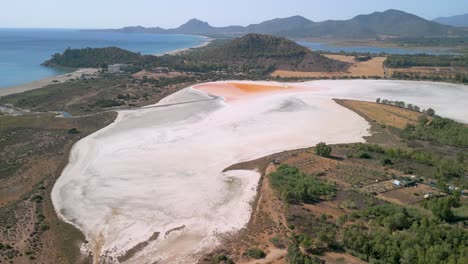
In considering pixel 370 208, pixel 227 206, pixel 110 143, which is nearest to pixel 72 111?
pixel 110 143

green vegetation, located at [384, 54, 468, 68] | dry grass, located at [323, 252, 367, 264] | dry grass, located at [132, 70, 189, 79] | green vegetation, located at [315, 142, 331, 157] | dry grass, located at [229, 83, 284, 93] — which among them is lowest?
dry grass, located at [323, 252, 367, 264]

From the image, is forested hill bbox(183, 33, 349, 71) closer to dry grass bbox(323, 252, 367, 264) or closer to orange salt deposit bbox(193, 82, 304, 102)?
orange salt deposit bbox(193, 82, 304, 102)

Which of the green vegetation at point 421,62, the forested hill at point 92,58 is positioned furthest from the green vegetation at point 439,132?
the forested hill at point 92,58

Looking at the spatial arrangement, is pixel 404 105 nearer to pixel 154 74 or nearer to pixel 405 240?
pixel 405 240

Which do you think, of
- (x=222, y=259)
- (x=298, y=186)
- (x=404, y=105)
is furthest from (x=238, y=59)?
(x=222, y=259)

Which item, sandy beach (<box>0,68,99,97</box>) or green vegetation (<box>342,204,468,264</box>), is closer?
green vegetation (<box>342,204,468,264</box>)

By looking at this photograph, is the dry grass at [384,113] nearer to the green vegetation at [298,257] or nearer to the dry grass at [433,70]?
the green vegetation at [298,257]

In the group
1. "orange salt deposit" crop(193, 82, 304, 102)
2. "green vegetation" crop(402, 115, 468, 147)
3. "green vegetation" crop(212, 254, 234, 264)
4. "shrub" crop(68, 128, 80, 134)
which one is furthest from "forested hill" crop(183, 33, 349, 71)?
"green vegetation" crop(212, 254, 234, 264)
